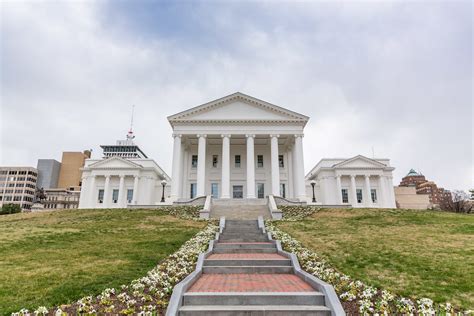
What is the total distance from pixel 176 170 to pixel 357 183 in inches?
1012

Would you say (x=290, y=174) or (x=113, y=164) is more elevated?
(x=113, y=164)

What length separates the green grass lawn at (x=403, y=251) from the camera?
7.21 m

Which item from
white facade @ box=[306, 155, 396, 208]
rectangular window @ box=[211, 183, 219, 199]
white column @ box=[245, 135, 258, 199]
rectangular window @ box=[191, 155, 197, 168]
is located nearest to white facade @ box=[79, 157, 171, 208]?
rectangular window @ box=[191, 155, 197, 168]

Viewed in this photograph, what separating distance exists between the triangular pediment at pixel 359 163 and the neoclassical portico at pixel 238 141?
856 cm

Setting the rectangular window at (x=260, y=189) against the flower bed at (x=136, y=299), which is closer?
the flower bed at (x=136, y=299)

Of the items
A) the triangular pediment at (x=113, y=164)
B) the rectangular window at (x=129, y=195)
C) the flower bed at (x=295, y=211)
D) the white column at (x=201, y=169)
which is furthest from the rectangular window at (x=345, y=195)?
the rectangular window at (x=129, y=195)

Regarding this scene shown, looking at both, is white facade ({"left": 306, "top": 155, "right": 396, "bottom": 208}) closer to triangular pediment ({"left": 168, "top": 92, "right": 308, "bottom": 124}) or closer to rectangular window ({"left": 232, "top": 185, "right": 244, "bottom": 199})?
rectangular window ({"left": 232, "top": 185, "right": 244, "bottom": 199})

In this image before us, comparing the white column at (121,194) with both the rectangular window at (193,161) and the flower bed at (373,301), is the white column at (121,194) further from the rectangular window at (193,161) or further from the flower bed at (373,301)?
the flower bed at (373,301)

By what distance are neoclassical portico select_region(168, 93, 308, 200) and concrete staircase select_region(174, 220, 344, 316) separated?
22.9m

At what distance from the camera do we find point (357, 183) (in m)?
42.0

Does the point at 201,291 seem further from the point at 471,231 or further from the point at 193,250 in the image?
the point at 471,231

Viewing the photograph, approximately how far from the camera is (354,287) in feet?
23.0

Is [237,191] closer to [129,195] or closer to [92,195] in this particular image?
[129,195]

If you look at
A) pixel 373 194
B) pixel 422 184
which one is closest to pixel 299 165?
pixel 373 194
